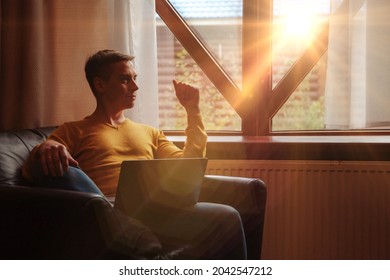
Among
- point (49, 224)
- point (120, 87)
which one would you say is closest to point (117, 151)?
point (120, 87)

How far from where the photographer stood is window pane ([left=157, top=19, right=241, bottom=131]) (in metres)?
2.46

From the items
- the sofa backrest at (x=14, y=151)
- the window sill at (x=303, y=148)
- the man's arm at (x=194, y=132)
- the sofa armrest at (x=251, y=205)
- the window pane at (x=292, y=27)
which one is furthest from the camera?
the window pane at (x=292, y=27)

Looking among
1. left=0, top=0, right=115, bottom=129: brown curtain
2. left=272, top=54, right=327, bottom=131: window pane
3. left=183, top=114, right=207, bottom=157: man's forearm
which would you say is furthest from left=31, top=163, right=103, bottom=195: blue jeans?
left=272, top=54, right=327, bottom=131: window pane

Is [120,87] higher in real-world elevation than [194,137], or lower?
higher

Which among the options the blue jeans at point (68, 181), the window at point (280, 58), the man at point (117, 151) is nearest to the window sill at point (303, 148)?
the window at point (280, 58)

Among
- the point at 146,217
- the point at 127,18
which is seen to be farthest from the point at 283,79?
the point at 146,217

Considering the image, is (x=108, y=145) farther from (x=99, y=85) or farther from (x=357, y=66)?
(x=357, y=66)

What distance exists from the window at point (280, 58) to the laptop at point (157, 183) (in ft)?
3.42

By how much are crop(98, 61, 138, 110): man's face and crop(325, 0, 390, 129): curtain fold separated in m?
0.95

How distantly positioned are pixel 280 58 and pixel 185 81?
0.48 meters

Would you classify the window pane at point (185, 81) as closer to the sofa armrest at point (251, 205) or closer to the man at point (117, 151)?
the man at point (117, 151)

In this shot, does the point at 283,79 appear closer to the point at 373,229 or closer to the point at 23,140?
the point at 373,229

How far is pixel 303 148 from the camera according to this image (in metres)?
2.09

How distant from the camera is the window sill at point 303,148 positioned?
203 cm
